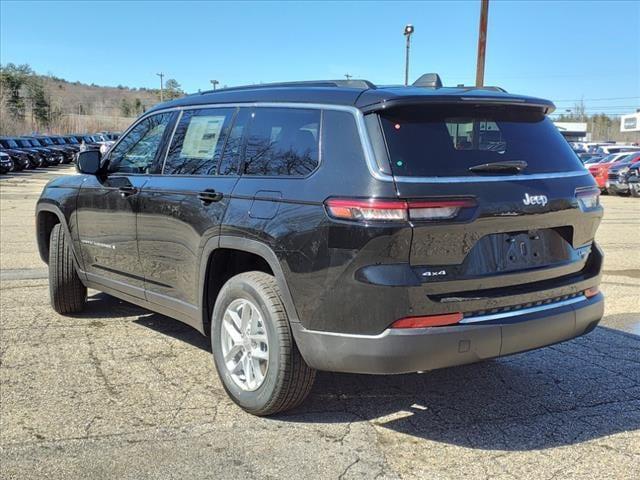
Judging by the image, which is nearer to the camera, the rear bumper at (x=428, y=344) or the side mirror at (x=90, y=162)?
the rear bumper at (x=428, y=344)

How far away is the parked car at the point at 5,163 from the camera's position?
3073 cm

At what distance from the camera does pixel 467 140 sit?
3361 mm

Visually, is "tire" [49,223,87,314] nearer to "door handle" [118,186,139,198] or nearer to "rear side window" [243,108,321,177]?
"door handle" [118,186,139,198]

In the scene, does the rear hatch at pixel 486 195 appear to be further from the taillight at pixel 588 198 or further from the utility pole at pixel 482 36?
the utility pole at pixel 482 36

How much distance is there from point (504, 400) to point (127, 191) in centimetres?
300

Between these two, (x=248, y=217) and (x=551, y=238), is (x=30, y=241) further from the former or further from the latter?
(x=551, y=238)

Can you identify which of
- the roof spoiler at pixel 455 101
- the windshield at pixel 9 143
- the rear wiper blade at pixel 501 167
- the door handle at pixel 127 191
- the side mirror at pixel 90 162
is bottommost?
the windshield at pixel 9 143

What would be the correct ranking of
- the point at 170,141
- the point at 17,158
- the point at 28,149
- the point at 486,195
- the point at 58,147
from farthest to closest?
the point at 58,147 < the point at 28,149 < the point at 17,158 < the point at 170,141 < the point at 486,195

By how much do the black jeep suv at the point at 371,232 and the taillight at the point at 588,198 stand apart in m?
0.01

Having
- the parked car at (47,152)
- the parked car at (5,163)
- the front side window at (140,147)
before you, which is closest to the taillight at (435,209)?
the front side window at (140,147)

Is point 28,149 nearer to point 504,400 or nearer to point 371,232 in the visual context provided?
point 504,400

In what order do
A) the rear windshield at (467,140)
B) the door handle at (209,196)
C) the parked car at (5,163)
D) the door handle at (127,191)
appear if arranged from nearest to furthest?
the rear windshield at (467,140), the door handle at (209,196), the door handle at (127,191), the parked car at (5,163)

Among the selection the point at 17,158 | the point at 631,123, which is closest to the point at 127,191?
the point at 17,158

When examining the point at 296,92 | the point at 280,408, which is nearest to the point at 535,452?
the point at 280,408
